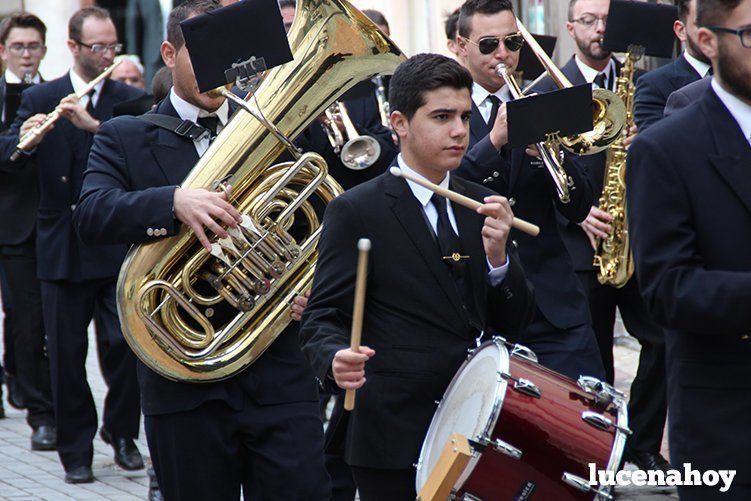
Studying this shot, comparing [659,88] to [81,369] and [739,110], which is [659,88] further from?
[81,369]

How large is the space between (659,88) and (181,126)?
8.25ft

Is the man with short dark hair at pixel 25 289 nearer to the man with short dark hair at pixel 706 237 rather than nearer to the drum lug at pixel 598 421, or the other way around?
the drum lug at pixel 598 421

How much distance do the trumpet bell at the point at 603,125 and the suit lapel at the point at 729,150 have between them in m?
2.45

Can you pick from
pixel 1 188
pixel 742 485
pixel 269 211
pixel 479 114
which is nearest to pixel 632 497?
pixel 479 114

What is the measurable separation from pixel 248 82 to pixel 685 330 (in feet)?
6.31

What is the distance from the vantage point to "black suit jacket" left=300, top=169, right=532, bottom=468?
14.1 feet

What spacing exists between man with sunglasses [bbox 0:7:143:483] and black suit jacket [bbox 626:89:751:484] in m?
4.75

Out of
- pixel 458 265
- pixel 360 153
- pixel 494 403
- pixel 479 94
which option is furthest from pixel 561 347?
pixel 494 403

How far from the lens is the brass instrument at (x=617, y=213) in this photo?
7.11m

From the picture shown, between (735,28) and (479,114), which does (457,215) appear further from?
(479,114)

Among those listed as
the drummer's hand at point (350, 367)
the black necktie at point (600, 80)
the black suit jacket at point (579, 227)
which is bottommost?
the black suit jacket at point (579, 227)

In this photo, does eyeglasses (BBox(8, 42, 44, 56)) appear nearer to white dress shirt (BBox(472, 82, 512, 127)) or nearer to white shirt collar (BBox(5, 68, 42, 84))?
white shirt collar (BBox(5, 68, 42, 84))

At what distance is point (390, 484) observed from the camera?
433cm

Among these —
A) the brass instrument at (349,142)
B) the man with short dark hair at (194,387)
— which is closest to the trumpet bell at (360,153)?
the brass instrument at (349,142)
